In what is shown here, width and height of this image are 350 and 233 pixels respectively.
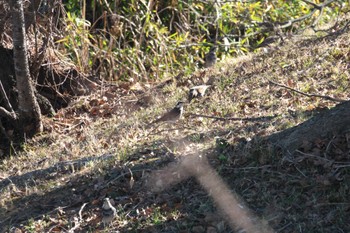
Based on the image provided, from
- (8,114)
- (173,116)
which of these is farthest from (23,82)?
(173,116)

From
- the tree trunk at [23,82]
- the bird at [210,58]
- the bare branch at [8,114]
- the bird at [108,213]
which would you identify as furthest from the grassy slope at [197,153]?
the bird at [210,58]

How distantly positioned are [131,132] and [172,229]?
214cm

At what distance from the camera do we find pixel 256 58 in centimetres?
817

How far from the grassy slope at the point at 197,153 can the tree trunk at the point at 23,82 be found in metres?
0.19

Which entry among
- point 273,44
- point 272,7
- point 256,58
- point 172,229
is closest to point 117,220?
point 172,229

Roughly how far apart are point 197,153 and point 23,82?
8.41 feet

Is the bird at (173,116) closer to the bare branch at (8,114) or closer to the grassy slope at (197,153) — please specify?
the grassy slope at (197,153)

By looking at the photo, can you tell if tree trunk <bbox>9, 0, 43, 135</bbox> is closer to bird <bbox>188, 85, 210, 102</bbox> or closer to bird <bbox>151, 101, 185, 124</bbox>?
bird <bbox>151, 101, 185, 124</bbox>

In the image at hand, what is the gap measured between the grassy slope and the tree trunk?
0.19 m

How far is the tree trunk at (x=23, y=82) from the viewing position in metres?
6.62

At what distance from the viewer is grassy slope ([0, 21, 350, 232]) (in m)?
4.49

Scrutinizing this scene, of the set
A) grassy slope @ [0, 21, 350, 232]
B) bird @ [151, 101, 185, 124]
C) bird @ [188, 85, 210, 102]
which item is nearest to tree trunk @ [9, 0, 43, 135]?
grassy slope @ [0, 21, 350, 232]

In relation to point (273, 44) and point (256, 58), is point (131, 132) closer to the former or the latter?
point (256, 58)

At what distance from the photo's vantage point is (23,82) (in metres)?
6.96
